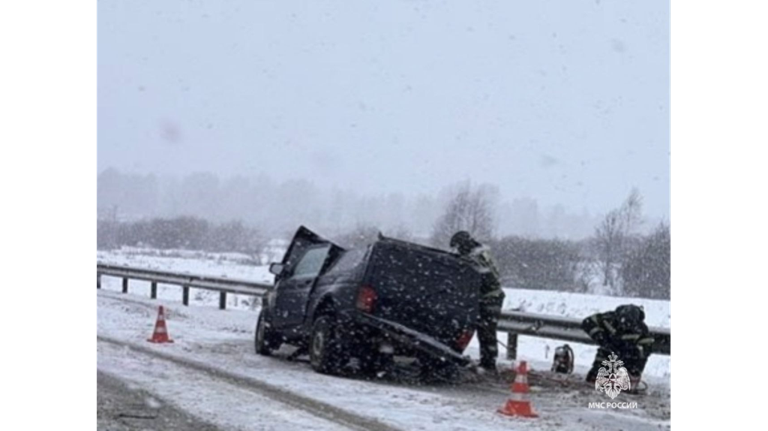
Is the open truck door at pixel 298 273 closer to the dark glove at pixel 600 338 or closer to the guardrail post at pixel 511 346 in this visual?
the guardrail post at pixel 511 346

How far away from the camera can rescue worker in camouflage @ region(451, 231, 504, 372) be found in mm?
12445

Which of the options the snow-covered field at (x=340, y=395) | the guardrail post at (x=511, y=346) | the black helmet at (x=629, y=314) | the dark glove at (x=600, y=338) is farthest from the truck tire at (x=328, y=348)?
the guardrail post at (x=511, y=346)

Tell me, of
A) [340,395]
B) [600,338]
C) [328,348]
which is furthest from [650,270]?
[340,395]

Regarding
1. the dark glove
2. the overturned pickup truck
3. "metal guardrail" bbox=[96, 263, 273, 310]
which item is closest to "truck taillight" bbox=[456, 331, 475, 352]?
the overturned pickup truck

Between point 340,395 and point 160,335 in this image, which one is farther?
point 160,335

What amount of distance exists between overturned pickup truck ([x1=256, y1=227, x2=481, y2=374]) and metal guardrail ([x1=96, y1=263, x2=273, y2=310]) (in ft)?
24.4

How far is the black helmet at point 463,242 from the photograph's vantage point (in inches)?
500

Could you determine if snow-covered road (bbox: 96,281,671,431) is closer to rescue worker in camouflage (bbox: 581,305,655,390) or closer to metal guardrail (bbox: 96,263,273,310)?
rescue worker in camouflage (bbox: 581,305,655,390)

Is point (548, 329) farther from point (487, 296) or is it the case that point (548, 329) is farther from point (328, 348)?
point (328, 348)

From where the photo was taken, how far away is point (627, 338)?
10.8 meters

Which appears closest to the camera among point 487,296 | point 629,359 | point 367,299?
point 629,359

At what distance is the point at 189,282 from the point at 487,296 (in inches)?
520
